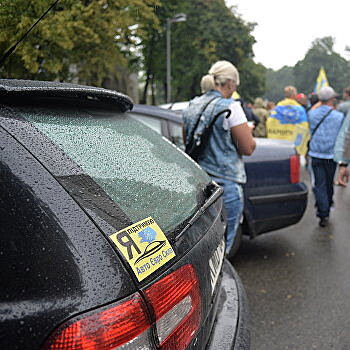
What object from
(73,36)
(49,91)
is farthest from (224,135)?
(49,91)

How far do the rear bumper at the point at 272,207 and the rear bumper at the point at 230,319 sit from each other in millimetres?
1887


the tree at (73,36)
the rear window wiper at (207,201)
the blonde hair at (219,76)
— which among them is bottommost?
the rear window wiper at (207,201)

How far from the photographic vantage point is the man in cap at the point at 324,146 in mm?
5559

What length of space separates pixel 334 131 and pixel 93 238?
4991 mm

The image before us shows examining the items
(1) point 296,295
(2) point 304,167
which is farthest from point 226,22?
(1) point 296,295

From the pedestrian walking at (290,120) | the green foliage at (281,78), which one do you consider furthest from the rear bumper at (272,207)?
the pedestrian walking at (290,120)

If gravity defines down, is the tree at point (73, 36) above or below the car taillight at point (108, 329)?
above

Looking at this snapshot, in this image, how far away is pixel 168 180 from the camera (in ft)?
5.73

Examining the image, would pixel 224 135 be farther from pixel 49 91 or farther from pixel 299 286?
pixel 49 91

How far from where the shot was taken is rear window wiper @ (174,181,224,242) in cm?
150

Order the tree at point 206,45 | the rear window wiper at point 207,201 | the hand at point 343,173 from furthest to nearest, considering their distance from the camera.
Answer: the tree at point 206,45
the hand at point 343,173
the rear window wiper at point 207,201

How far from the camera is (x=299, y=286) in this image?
388cm

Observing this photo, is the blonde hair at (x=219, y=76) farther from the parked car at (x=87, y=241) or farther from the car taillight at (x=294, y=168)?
the parked car at (x=87, y=241)

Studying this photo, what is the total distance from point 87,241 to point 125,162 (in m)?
0.49
